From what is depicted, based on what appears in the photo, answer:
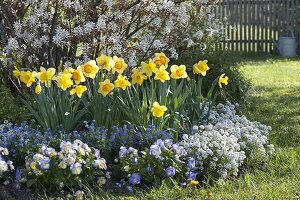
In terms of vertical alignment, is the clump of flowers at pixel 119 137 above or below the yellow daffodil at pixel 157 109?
below

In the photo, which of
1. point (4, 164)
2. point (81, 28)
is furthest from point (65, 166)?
point (81, 28)

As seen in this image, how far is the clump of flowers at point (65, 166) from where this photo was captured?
3.93 meters

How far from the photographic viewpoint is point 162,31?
6.21 m

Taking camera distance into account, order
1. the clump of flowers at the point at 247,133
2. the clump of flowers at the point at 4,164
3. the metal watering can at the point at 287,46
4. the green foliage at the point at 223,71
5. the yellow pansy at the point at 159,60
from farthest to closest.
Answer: the metal watering can at the point at 287,46, the green foliage at the point at 223,71, the yellow pansy at the point at 159,60, the clump of flowers at the point at 247,133, the clump of flowers at the point at 4,164

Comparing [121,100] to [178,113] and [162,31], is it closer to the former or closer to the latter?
[178,113]

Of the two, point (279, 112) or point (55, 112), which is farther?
point (279, 112)

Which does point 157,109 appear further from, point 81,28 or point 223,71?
point 223,71

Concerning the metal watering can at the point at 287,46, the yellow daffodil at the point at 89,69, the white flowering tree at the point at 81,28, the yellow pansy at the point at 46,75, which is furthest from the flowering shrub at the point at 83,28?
the metal watering can at the point at 287,46

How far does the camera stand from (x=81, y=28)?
5164 mm

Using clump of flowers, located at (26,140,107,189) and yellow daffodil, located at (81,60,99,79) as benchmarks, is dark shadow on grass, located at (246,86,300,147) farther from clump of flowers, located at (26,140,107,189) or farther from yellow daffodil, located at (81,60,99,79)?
clump of flowers, located at (26,140,107,189)

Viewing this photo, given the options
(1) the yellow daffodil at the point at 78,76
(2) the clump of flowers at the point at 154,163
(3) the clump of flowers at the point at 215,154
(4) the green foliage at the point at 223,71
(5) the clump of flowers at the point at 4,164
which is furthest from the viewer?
(4) the green foliage at the point at 223,71

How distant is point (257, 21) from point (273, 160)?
9.03 metres

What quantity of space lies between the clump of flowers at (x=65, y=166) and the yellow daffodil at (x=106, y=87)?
20.4 inches

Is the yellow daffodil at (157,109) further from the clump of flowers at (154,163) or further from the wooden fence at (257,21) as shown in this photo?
the wooden fence at (257,21)
